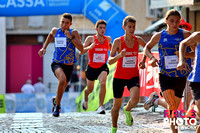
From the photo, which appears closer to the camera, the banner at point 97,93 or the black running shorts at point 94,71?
the black running shorts at point 94,71

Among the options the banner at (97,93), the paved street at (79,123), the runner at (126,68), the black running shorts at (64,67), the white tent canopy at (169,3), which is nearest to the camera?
the runner at (126,68)

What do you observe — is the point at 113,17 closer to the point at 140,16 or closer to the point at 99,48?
the point at 99,48

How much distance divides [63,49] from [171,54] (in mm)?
2601

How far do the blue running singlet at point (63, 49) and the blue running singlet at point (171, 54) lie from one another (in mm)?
2390

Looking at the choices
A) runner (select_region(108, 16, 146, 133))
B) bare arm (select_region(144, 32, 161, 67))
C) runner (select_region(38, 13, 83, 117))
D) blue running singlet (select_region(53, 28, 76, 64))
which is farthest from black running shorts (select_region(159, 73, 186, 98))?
blue running singlet (select_region(53, 28, 76, 64))

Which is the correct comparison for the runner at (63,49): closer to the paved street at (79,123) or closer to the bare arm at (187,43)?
the paved street at (79,123)

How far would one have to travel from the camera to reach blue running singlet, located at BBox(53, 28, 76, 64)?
919 cm

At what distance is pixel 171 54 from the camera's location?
7281mm

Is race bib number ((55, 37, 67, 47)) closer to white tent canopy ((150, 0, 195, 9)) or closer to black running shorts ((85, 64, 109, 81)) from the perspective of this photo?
black running shorts ((85, 64, 109, 81))

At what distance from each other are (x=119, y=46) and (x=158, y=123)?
11.5 ft

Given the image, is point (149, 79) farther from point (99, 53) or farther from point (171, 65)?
point (171, 65)

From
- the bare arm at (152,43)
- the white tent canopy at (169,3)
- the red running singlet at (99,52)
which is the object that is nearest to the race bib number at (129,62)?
the bare arm at (152,43)

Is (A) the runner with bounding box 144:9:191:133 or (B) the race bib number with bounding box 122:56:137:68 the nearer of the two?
(A) the runner with bounding box 144:9:191:133

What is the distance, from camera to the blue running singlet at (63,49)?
9188 mm
